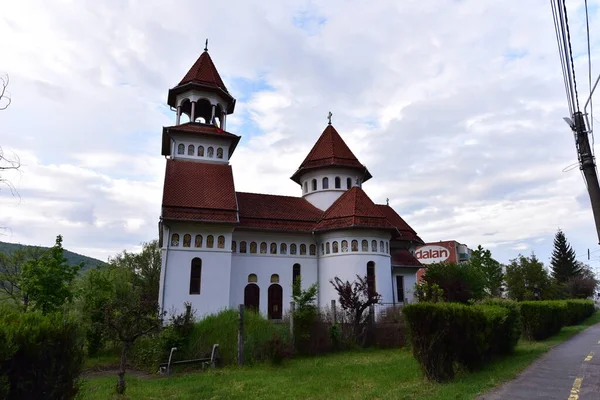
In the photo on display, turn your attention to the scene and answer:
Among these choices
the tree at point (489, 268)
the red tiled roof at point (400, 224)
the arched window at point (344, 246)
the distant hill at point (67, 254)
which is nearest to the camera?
the distant hill at point (67, 254)

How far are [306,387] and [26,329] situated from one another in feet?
23.0

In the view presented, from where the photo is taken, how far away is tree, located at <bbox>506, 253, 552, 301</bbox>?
40062mm

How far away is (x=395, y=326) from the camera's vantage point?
1703cm

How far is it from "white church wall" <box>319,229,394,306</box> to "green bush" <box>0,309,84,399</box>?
21.4 m

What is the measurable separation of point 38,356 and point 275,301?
887 inches

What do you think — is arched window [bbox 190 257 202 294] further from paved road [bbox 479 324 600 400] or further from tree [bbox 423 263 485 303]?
paved road [bbox 479 324 600 400]

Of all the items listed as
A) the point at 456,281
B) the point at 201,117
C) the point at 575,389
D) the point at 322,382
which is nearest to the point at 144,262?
the point at 201,117

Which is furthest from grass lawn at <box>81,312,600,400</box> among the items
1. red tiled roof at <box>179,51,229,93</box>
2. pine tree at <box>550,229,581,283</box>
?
pine tree at <box>550,229,581,283</box>

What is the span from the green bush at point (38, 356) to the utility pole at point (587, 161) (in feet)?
30.6

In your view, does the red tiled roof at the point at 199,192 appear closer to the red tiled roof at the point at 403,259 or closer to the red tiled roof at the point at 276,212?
the red tiled roof at the point at 276,212

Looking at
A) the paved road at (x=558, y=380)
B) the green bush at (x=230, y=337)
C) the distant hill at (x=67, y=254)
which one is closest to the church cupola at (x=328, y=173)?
the green bush at (x=230, y=337)

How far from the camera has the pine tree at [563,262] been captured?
200 ft

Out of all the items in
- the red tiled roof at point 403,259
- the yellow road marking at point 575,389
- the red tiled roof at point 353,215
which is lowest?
the yellow road marking at point 575,389

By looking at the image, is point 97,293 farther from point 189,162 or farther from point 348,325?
point 348,325
